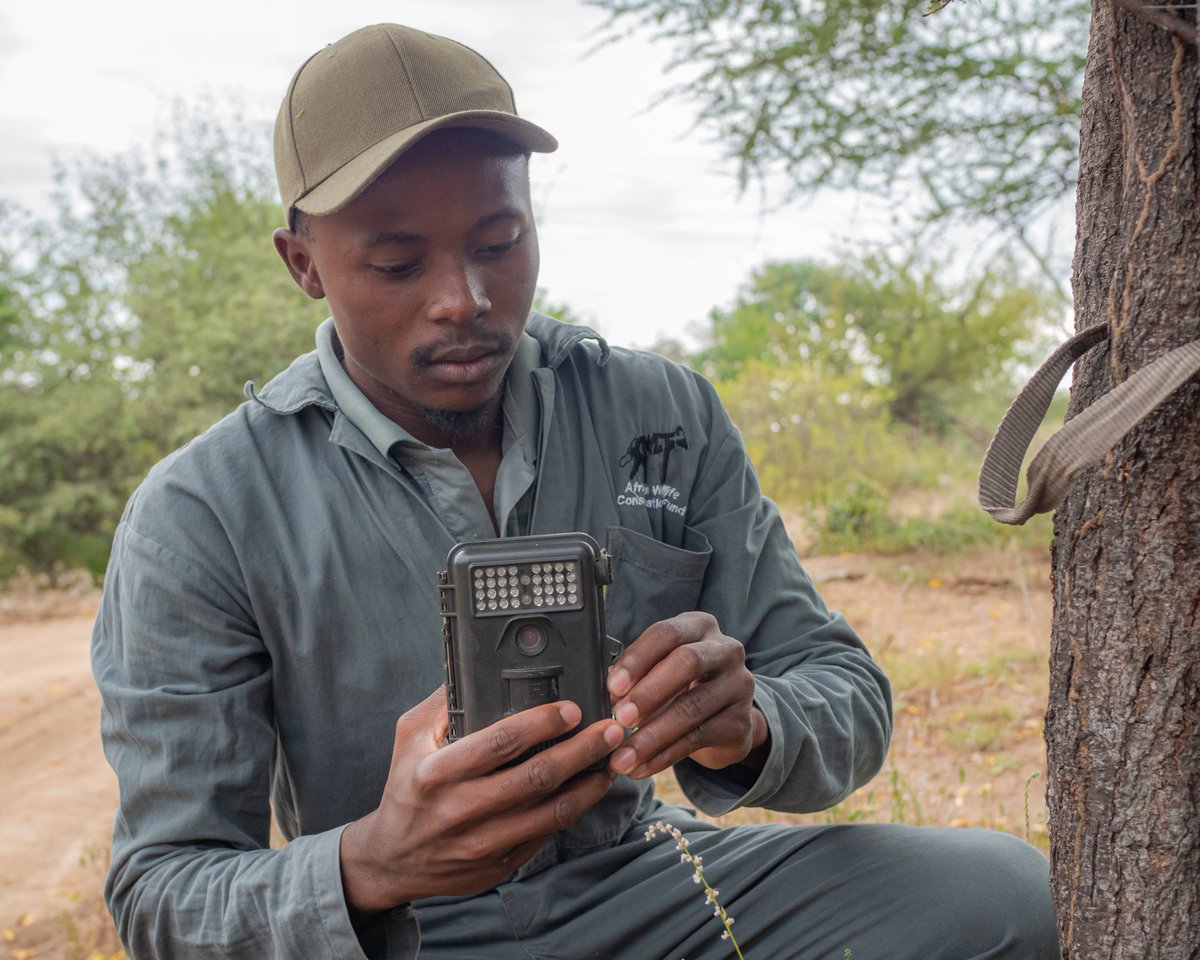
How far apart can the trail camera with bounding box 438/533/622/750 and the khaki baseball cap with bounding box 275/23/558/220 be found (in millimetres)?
807

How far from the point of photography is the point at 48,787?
5.54 m

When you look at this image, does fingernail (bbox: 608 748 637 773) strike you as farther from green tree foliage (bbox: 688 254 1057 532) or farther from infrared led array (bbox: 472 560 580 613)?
green tree foliage (bbox: 688 254 1057 532)

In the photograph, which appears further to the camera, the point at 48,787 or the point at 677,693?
the point at 48,787

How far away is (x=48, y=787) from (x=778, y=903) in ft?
14.6

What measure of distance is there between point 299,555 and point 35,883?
3027mm

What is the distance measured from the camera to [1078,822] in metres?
1.66

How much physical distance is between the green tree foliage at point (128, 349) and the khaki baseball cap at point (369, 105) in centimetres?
799

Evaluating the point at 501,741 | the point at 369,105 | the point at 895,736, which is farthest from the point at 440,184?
the point at 895,736

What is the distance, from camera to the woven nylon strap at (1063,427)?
1387mm

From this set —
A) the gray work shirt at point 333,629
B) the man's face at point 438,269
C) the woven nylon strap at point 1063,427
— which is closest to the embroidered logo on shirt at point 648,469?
the gray work shirt at point 333,629

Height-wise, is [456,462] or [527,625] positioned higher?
[456,462]

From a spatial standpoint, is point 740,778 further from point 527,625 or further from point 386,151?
point 386,151

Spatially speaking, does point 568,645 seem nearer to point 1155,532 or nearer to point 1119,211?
point 1155,532

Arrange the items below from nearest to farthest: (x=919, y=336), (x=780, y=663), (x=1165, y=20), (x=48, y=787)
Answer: (x=1165, y=20)
(x=780, y=663)
(x=48, y=787)
(x=919, y=336)
